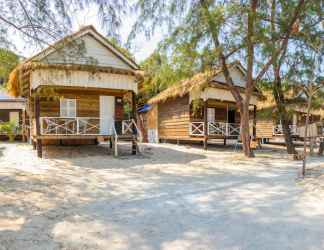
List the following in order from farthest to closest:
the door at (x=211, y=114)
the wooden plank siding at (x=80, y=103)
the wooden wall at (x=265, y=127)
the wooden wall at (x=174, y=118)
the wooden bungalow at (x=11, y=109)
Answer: the wooden wall at (x=265, y=127), the wooden bungalow at (x=11, y=109), the door at (x=211, y=114), the wooden wall at (x=174, y=118), the wooden plank siding at (x=80, y=103)

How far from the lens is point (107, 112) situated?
15.6 meters

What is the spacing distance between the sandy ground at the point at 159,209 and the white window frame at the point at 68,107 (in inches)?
233

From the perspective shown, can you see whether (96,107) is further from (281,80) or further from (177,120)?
(281,80)

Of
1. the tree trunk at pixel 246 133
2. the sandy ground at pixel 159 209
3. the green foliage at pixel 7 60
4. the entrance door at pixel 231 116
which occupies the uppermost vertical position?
the green foliage at pixel 7 60

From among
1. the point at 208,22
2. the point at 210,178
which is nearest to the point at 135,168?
the point at 210,178

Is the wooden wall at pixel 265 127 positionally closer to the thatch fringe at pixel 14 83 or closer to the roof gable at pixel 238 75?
the roof gable at pixel 238 75

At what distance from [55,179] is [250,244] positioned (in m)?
5.76

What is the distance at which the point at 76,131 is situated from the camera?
547 inches

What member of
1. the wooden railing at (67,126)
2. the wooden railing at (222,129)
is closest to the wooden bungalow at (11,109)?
the wooden railing at (67,126)

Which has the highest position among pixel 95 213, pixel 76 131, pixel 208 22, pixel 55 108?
pixel 208 22

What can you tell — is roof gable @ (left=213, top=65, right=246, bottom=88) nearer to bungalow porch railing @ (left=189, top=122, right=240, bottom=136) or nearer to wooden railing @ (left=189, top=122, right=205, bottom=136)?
bungalow porch railing @ (left=189, top=122, right=240, bottom=136)

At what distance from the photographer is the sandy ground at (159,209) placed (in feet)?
12.2

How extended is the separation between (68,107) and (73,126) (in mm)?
1744

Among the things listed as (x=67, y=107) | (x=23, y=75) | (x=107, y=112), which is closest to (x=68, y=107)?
(x=67, y=107)
